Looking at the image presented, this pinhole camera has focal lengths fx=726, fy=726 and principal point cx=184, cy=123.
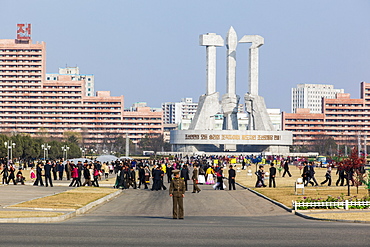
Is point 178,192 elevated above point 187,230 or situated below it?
above

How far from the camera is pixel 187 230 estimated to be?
1700 centimetres

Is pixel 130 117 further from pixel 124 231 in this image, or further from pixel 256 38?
pixel 124 231

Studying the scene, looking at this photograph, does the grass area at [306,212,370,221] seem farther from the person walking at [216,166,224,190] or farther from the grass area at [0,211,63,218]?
the person walking at [216,166,224,190]

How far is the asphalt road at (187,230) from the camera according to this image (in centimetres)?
1456

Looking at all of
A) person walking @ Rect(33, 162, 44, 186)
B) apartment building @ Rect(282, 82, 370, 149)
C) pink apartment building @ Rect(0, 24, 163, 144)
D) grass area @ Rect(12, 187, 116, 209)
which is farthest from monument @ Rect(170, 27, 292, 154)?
grass area @ Rect(12, 187, 116, 209)

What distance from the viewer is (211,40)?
119 meters

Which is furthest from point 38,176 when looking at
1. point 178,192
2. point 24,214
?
point 178,192

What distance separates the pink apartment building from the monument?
54.8m

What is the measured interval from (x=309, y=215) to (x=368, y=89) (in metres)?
178

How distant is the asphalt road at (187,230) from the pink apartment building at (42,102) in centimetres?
15613

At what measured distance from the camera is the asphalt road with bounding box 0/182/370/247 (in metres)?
14.6

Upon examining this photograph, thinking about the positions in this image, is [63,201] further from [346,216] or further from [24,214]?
[346,216]

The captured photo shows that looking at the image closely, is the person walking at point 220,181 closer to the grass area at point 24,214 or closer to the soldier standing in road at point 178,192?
the soldier standing in road at point 178,192

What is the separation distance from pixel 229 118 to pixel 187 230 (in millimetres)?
109384
